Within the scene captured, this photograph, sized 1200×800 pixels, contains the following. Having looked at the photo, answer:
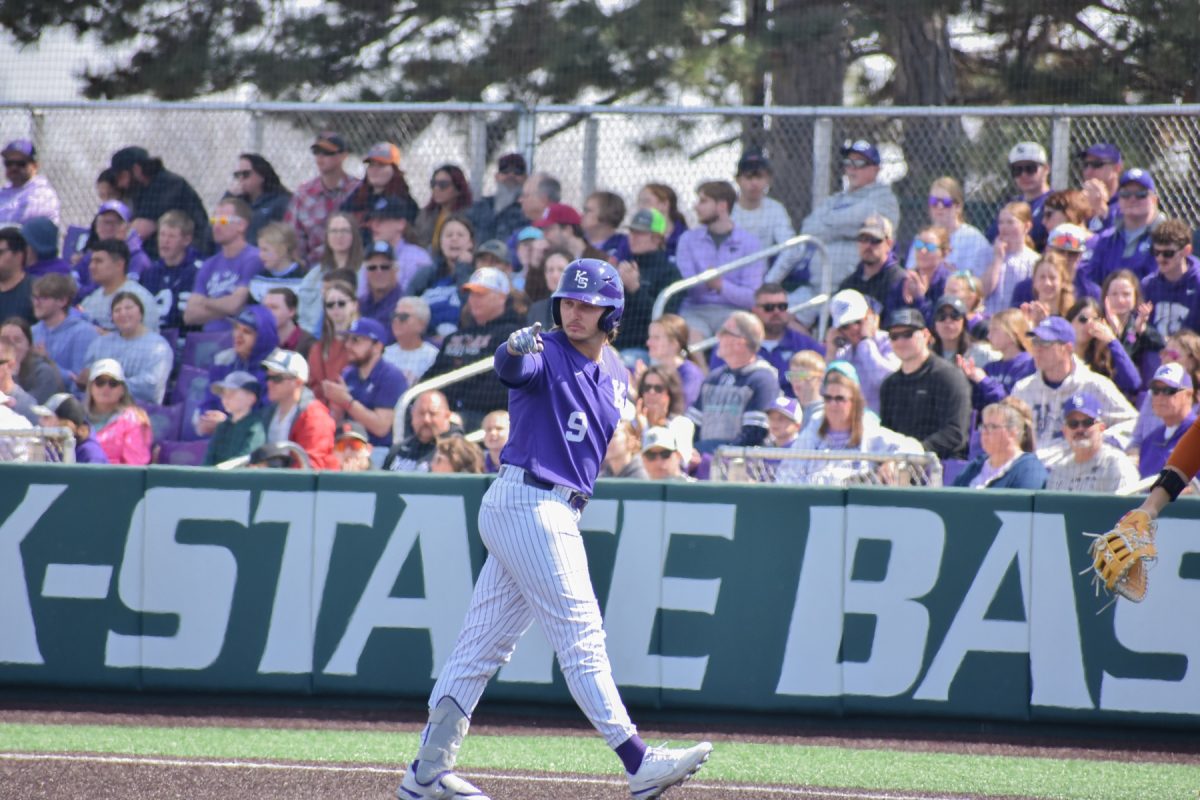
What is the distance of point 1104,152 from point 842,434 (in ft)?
9.98

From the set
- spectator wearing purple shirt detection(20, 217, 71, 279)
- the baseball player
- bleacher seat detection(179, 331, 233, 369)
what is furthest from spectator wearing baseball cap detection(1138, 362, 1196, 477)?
spectator wearing purple shirt detection(20, 217, 71, 279)

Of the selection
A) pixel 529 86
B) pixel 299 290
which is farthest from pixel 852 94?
pixel 299 290

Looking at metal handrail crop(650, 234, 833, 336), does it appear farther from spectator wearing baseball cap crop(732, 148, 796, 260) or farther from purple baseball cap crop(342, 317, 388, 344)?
purple baseball cap crop(342, 317, 388, 344)

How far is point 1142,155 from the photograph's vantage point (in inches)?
410

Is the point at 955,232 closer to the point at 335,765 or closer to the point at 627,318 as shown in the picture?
the point at 627,318

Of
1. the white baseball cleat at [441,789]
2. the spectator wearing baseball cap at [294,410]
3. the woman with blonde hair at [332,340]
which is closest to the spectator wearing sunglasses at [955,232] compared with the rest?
the woman with blonde hair at [332,340]

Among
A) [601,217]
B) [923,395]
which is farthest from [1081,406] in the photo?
[601,217]

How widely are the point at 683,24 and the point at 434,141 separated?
12.5 ft

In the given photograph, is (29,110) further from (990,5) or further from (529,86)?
Result: (990,5)

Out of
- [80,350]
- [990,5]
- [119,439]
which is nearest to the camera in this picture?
[119,439]

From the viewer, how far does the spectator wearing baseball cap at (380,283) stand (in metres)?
11.3

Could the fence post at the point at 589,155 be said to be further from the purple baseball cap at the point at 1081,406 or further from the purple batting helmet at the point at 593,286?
the purple batting helmet at the point at 593,286

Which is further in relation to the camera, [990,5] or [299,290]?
[990,5]

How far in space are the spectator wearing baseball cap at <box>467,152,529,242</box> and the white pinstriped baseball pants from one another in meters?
5.95
